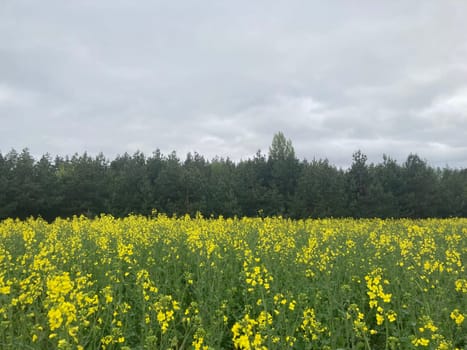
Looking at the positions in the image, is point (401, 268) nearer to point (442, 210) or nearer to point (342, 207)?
point (342, 207)

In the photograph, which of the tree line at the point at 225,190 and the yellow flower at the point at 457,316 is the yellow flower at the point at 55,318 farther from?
the tree line at the point at 225,190

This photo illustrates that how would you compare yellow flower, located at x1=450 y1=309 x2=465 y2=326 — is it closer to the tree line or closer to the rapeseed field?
the rapeseed field

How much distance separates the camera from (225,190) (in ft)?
106

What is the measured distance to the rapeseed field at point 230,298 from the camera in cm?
317

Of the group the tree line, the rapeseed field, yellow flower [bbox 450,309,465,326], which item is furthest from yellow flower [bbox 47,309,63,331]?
the tree line

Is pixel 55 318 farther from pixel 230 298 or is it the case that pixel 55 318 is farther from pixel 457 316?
pixel 457 316

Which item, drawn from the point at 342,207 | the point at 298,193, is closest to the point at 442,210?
the point at 342,207

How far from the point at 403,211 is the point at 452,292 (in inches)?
1260

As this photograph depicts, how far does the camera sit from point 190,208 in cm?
3206

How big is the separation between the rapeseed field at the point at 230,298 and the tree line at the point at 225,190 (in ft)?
81.5

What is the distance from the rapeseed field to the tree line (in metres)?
24.9

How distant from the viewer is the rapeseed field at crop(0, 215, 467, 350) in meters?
3.17

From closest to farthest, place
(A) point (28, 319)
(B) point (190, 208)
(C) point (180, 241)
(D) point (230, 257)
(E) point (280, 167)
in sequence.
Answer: (A) point (28, 319) → (D) point (230, 257) → (C) point (180, 241) → (B) point (190, 208) → (E) point (280, 167)

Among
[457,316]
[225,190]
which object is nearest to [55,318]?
[457,316]
